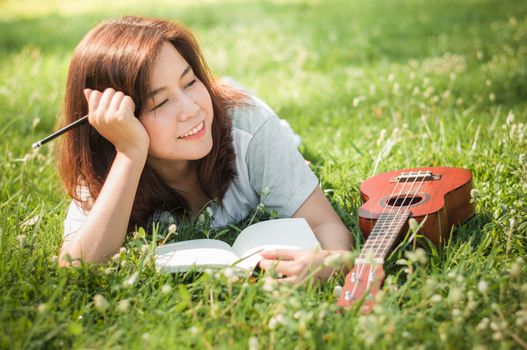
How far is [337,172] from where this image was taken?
3816 mm

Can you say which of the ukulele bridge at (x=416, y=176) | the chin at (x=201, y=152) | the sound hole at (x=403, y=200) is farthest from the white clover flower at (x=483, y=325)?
the chin at (x=201, y=152)

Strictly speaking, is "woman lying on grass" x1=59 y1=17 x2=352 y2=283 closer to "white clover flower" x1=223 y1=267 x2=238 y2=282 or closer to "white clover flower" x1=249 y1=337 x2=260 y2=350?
"white clover flower" x1=223 y1=267 x2=238 y2=282

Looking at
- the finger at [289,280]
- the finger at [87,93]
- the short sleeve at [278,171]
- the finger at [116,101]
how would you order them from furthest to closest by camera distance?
the short sleeve at [278,171]
the finger at [87,93]
the finger at [116,101]
the finger at [289,280]

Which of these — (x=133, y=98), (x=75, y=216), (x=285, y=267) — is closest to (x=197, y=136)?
(x=133, y=98)

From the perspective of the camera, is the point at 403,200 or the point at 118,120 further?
the point at 403,200

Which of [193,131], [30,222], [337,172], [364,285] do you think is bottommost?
[337,172]

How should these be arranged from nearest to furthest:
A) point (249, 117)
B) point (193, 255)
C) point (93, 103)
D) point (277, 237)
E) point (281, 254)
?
point (281, 254)
point (193, 255)
point (277, 237)
point (93, 103)
point (249, 117)

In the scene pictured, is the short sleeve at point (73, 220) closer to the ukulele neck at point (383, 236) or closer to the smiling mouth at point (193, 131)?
the smiling mouth at point (193, 131)

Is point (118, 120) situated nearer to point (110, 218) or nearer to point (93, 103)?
point (93, 103)

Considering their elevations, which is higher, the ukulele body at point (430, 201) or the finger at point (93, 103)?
the finger at point (93, 103)

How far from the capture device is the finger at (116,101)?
2.80 meters

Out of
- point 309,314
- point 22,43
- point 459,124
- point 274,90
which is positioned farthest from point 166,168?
point 22,43

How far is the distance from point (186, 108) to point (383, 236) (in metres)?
1.01

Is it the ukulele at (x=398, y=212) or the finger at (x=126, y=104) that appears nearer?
the ukulele at (x=398, y=212)
